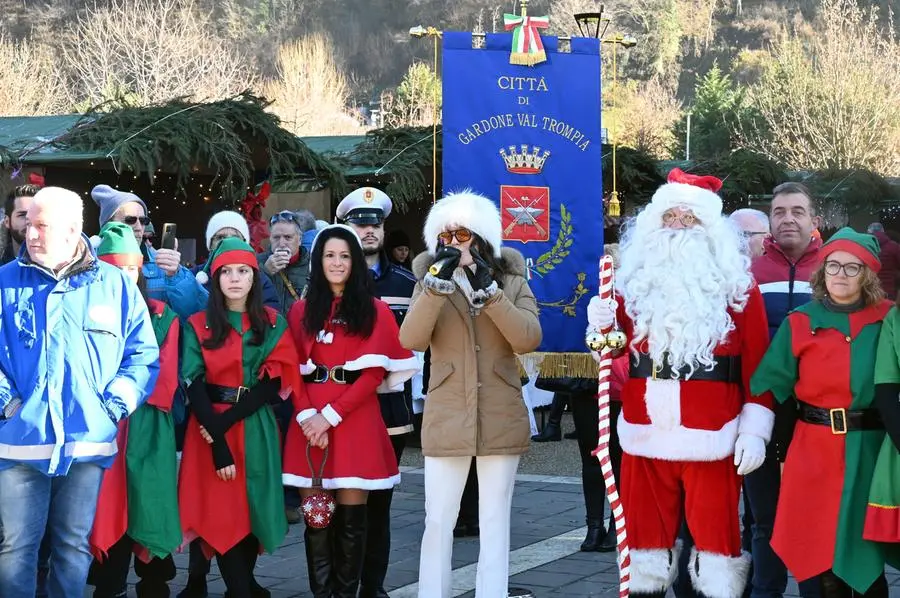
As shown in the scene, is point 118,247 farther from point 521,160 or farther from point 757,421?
point 757,421

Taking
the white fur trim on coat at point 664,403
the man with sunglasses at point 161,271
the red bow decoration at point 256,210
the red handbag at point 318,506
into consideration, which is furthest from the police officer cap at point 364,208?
the red bow decoration at point 256,210

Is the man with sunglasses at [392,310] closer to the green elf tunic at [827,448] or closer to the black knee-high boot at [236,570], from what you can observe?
the black knee-high boot at [236,570]

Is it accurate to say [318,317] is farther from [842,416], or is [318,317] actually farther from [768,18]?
[768,18]

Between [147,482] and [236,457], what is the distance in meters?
0.41

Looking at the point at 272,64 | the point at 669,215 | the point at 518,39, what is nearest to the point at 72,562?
the point at 669,215

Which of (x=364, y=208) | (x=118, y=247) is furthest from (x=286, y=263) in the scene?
(x=118, y=247)

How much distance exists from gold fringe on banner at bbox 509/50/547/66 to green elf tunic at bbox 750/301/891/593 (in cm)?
243

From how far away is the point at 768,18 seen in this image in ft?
314

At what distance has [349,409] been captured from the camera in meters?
5.73

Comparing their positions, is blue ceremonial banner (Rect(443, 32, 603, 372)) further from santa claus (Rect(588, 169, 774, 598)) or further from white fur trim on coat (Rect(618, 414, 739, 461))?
white fur trim on coat (Rect(618, 414, 739, 461))

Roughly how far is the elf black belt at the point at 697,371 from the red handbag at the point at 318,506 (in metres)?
1.52

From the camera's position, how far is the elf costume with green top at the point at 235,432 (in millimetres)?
5699

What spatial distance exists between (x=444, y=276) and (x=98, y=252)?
169 centimetres

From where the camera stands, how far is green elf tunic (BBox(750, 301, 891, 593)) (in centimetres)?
495
